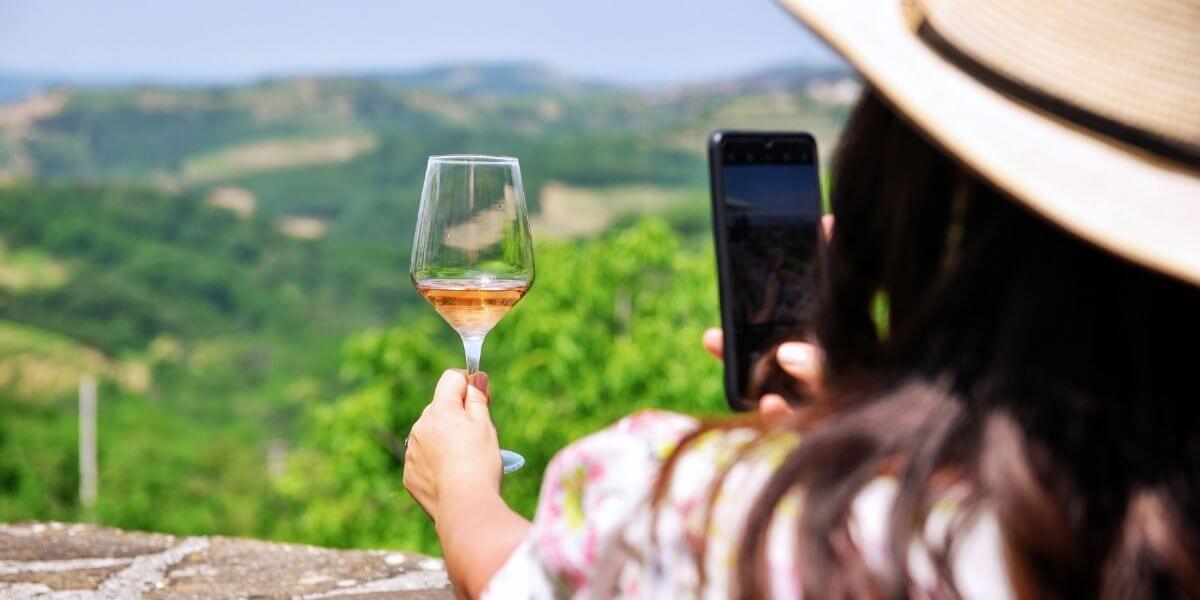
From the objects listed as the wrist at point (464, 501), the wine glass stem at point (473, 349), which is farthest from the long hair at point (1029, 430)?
the wine glass stem at point (473, 349)

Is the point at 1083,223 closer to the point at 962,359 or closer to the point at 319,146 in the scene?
the point at 962,359

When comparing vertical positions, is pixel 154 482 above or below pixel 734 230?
below

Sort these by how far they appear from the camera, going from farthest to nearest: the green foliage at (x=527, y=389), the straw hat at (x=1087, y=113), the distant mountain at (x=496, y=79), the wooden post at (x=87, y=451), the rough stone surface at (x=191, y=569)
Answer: the distant mountain at (x=496, y=79) → the wooden post at (x=87, y=451) → the green foliage at (x=527, y=389) → the rough stone surface at (x=191, y=569) → the straw hat at (x=1087, y=113)

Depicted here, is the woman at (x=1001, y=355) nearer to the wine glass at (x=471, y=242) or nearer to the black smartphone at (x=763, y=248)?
the black smartphone at (x=763, y=248)

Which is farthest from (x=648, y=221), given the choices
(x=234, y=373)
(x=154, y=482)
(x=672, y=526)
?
(x=234, y=373)

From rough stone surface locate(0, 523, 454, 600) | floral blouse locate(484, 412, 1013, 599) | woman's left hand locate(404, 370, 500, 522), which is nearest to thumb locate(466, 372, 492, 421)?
woman's left hand locate(404, 370, 500, 522)

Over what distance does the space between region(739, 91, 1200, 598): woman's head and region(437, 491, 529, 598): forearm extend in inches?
13.6

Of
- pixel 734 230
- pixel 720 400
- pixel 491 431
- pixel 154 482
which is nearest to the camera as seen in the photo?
pixel 491 431

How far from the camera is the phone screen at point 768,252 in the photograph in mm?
1494

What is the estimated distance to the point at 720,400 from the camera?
47.0 ft

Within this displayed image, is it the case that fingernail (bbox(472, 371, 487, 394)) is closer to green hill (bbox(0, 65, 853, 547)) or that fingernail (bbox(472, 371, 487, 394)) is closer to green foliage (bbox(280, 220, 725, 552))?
green foliage (bbox(280, 220, 725, 552))

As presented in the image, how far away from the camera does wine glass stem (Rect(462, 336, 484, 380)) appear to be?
1.81m

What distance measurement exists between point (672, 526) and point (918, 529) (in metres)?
0.18

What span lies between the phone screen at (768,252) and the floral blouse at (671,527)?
1.52 ft
